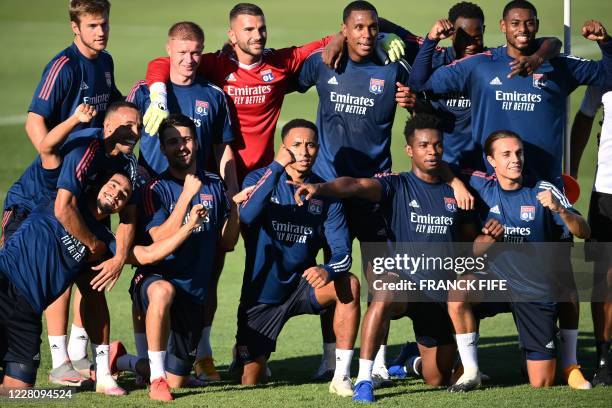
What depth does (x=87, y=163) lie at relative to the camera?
7809mm

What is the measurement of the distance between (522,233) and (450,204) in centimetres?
59

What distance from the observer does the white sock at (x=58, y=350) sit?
8.62m

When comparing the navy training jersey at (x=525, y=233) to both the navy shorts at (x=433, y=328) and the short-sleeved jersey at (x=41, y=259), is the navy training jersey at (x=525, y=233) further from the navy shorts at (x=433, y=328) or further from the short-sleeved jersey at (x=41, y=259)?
the short-sleeved jersey at (x=41, y=259)

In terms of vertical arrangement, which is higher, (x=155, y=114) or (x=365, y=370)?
(x=155, y=114)

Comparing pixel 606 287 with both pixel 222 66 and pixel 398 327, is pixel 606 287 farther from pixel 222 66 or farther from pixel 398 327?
pixel 222 66

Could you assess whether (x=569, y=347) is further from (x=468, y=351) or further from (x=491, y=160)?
(x=491, y=160)

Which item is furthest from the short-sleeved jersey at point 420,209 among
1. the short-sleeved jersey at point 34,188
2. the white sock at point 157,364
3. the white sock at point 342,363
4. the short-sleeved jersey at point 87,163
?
the short-sleeved jersey at point 34,188

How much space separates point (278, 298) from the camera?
8648 millimetres

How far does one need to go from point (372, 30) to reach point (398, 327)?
3.42 m

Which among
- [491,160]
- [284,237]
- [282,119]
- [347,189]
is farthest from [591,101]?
[282,119]

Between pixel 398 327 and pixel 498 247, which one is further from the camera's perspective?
pixel 398 327

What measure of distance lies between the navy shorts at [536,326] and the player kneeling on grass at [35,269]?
2.51 meters

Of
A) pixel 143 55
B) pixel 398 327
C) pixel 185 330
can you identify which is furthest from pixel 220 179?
pixel 143 55

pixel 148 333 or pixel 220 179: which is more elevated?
pixel 220 179
